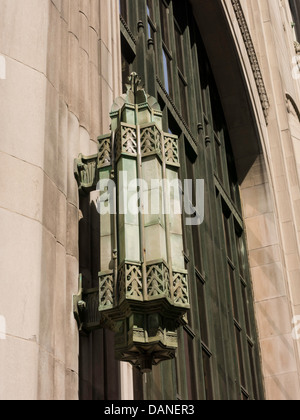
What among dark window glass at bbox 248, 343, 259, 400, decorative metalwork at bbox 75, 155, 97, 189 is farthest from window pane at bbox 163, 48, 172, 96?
decorative metalwork at bbox 75, 155, 97, 189

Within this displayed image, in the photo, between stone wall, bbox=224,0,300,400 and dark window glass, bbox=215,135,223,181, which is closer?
stone wall, bbox=224,0,300,400

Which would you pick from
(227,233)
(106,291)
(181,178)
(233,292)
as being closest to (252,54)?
(227,233)

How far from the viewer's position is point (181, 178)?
65.4 ft

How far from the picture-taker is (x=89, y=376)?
32.3 ft

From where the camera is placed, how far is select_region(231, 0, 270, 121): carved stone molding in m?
27.3

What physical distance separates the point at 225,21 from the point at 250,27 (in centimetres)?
388

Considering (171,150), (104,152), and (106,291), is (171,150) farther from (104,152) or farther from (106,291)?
(106,291)

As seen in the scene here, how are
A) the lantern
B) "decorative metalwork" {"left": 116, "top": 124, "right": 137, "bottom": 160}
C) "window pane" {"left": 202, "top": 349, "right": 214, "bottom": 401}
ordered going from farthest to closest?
"window pane" {"left": 202, "top": 349, "right": 214, "bottom": 401}
"decorative metalwork" {"left": 116, "top": 124, "right": 137, "bottom": 160}
the lantern

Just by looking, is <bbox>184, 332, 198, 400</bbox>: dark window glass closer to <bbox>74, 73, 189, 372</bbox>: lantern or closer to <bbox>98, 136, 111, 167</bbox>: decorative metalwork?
<bbox>74, 73, 189, 372</bbox>: lantern

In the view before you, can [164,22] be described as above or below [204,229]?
above

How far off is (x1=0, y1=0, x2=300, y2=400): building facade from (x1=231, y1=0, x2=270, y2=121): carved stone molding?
9 centimetres

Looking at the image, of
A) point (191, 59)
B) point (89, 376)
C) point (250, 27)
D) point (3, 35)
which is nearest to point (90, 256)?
point (89, 376)

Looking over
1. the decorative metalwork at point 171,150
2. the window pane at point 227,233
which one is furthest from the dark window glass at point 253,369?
the decorative metalwork at point 171,150

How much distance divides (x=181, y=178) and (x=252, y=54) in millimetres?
9115
